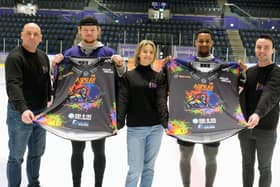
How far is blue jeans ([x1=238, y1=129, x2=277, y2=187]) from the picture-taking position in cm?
288

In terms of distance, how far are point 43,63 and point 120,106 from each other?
78 centimetres

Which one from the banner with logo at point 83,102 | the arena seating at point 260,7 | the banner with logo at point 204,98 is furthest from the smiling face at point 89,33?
the arena seating at point 260,7

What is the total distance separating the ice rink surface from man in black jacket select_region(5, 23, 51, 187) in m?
0.62

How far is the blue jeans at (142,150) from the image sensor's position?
2.79 m

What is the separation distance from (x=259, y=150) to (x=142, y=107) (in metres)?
0.97

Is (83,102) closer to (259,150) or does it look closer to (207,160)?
(207,160)

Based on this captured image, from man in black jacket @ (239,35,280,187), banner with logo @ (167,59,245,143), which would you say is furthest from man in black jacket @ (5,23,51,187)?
man in black jacket @ (239,35,280,187)

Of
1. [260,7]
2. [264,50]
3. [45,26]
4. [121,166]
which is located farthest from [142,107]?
[260,7]

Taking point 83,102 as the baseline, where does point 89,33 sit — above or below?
above

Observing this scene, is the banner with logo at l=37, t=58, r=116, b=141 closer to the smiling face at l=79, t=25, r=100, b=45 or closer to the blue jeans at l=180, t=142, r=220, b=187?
the smiling face at l=79, t=25, r=100, b=45

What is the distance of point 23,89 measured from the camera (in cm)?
294

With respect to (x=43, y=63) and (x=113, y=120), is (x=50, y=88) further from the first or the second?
A: (x=113, y=120)

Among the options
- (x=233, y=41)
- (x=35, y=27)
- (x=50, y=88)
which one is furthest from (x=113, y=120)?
(x=233, y=41)

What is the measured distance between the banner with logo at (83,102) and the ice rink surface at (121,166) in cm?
89
